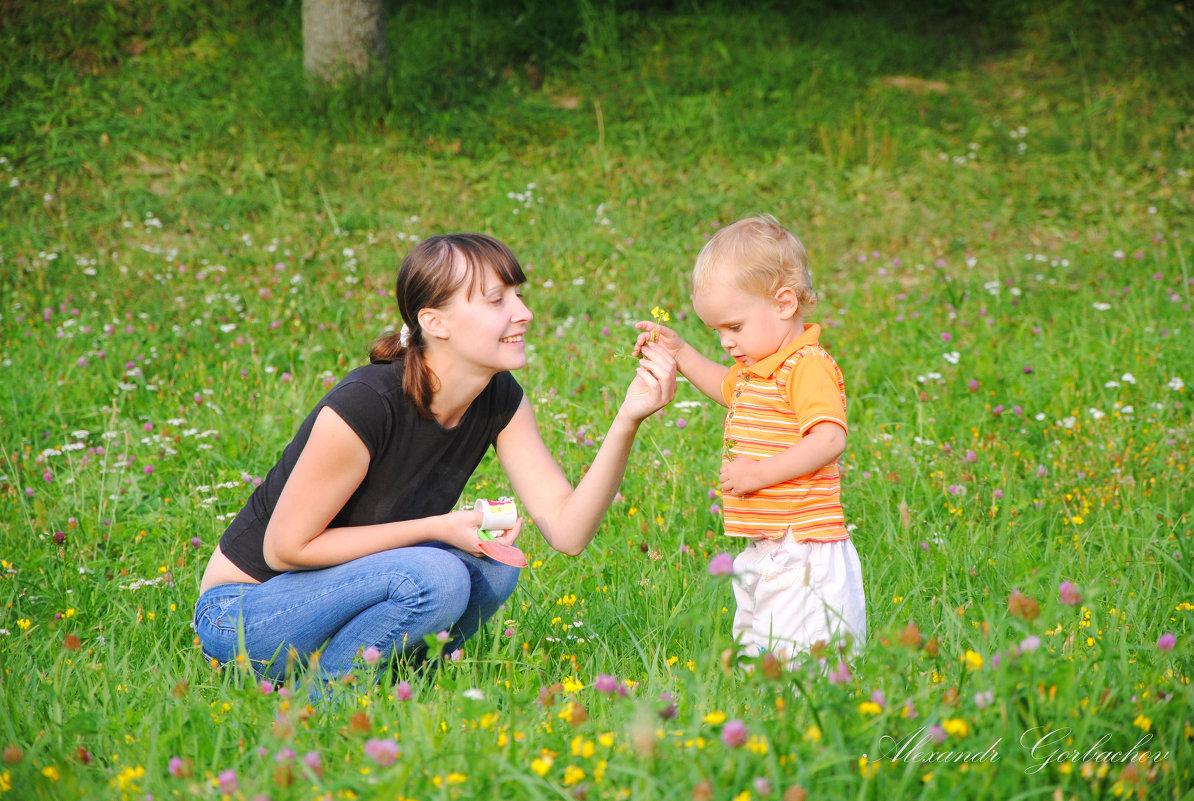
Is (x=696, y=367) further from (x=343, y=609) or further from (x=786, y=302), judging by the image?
(x=343, y=609)

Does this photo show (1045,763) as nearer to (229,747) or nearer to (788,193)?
(229,747)

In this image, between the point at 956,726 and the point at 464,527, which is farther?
the point at 464,527

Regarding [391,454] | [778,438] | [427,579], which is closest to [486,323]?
[391,454]

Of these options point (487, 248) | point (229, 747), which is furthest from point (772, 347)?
point (229, 747)

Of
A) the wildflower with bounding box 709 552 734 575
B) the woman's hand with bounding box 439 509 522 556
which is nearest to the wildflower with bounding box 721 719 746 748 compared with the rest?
the wildflower with bounding box 709 552 734 575

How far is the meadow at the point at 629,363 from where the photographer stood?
5.96 ft

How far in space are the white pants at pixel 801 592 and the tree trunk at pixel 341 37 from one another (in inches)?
290

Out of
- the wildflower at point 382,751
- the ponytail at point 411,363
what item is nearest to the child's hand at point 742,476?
the ponytail at point 411,363

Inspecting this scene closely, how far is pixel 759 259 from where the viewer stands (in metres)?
2.52

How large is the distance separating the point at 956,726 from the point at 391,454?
159cm

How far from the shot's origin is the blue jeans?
2578 millimetres

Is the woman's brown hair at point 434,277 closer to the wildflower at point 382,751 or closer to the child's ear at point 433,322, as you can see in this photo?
the child's ear at point 433,322

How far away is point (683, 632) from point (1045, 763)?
4.12 ft

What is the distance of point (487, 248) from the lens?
269 centimetres
